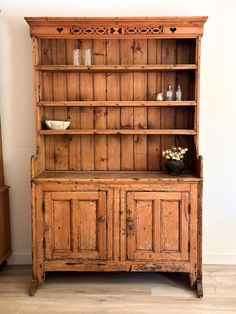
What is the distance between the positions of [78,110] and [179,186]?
3.70 ft

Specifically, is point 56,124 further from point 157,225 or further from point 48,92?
point 157,225

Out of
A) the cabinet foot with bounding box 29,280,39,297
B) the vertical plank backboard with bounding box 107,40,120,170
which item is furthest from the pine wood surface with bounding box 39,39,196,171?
the cabinet foot with bounding box 29,280,39,297

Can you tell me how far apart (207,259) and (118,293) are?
99 cm

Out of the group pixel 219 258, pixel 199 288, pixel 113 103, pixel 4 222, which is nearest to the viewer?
pixel 199 288

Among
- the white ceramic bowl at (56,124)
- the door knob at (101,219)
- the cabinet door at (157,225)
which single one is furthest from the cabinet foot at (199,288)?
the white ceramic bowl at (56,124)

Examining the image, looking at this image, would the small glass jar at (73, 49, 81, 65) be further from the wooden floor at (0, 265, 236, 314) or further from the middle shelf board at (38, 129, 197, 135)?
the wooden floor at (0, 265, 236, 314)

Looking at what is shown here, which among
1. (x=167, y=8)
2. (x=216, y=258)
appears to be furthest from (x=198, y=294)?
(x=167, y=8)

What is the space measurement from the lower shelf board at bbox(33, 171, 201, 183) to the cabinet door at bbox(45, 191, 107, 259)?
0.40ft

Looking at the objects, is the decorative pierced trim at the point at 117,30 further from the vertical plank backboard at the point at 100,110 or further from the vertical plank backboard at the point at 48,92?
the vertical plank backboard at the point at 48,92

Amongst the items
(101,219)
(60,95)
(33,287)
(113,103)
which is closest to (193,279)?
(101,219)

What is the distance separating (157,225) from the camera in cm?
296

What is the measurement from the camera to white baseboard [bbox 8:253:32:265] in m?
3.50

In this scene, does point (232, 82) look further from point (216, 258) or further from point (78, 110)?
point (216, 258)

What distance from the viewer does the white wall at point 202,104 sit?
10.7 ft
